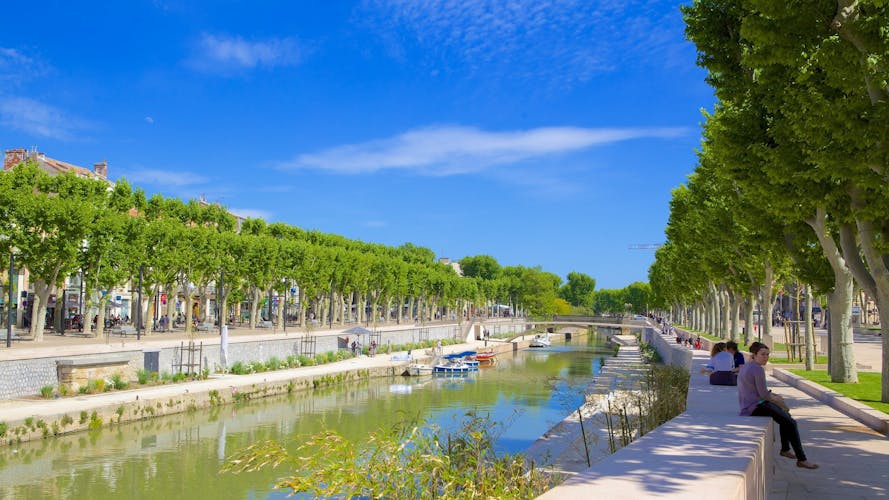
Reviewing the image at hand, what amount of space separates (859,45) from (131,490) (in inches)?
643

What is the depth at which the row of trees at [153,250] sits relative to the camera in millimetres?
32438

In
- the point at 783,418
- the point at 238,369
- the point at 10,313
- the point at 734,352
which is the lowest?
the point at 238,369

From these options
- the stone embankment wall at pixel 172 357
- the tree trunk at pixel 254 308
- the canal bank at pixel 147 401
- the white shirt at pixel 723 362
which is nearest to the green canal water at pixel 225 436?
the canal bank at pixel 147 401

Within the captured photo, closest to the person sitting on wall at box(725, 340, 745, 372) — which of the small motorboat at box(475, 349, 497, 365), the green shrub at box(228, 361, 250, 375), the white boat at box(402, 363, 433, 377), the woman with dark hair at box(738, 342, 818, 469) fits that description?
the woman with dark hair at box(738, 342, 818, 469)

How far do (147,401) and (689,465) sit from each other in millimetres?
21541

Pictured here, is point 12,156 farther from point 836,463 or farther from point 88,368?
point 836,463

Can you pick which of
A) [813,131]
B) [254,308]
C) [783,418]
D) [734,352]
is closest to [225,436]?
[734,352]

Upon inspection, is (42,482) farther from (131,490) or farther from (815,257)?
(815,257)

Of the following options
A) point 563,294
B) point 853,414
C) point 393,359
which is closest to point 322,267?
point 393,359

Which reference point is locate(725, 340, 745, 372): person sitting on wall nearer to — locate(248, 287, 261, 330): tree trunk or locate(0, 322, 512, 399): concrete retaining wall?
locate(0, 322, 512, 399): concrete retaining wall

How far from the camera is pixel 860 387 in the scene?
1548cm

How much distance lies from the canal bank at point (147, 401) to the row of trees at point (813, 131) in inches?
730

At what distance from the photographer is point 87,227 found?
33531mm

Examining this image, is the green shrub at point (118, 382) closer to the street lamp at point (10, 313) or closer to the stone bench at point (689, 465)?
the street lamp at point (10, 313)
